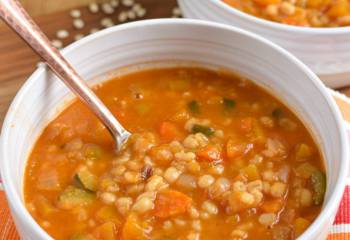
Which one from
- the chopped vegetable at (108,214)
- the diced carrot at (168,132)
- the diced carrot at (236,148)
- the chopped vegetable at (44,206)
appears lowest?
the diced carrot at (236,148)

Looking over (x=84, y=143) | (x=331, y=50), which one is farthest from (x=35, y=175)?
(x=331, y=50)

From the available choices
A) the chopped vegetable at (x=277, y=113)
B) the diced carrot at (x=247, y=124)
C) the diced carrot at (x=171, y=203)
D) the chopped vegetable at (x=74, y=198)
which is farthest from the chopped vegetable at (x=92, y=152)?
the chopped vegetable at (x=277, y=113)

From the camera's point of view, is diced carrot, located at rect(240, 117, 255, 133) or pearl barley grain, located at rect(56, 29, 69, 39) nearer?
diced carrot, located at rect(240, 117, 255, 133)

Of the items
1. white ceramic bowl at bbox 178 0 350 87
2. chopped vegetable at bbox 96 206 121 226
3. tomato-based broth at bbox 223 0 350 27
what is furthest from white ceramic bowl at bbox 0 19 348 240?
tomato-based broth at bbox 223 0 350 27

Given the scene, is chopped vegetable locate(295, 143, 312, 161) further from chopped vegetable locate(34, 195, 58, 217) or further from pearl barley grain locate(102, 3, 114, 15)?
pearl barley grain locate(102, 3, 114, 15)

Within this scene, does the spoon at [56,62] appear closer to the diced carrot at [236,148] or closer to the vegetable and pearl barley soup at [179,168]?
the vegetable and pearl barley soup at [179,168]

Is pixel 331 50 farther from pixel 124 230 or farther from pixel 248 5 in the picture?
pixel 124 230
